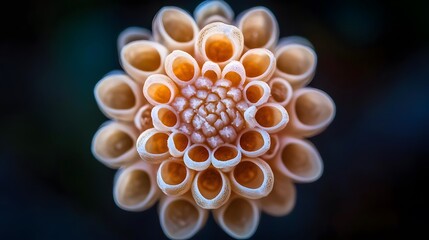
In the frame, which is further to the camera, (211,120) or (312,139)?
(312,139)

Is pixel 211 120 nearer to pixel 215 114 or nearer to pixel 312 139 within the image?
pixel 215 114

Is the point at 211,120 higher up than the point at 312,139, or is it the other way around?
the point at 211,120

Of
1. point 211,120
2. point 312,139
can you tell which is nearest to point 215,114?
point 211,120

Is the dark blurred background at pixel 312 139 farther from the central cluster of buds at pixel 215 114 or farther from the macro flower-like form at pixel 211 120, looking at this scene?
the central cluster of buds at pixel 215 114

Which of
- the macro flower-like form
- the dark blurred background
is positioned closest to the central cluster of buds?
the macro flower-like form
